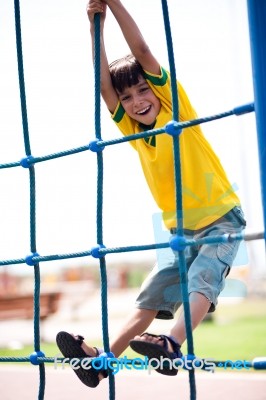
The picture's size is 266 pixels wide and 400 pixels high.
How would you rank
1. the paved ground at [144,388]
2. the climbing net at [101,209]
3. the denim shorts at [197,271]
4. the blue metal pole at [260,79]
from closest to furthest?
the blue metal pole at [260,79] < the climbing net at [101,209] < the denim shorts at [197,271] < the paved ground at [144,388]

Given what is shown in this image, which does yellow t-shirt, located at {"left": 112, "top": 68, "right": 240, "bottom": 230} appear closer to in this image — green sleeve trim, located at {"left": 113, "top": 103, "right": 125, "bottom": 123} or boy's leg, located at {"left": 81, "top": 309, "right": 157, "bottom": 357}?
green sleeve trim, located at {"left": 113, "top": 103, "right": 125, "bottom": 123}

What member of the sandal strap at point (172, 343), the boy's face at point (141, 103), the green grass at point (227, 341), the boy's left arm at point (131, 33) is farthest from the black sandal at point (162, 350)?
the green grass at point (227, 341)

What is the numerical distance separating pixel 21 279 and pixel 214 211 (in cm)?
1669

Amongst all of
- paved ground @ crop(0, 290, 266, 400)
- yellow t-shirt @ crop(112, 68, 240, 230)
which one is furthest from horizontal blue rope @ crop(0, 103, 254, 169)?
paved ground @ crop(0, 290, 266, 400)

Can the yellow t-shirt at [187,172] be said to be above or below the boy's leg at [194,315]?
above

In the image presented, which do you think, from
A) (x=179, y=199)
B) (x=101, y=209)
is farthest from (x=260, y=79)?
(x=101, y=209)

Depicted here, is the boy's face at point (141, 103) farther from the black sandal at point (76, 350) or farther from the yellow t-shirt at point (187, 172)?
the black sandal at point (76, 350)

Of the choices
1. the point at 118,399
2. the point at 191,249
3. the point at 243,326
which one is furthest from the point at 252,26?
the point at 243,326

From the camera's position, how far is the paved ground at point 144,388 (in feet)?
8.17

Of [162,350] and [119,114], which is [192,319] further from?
[119,114]

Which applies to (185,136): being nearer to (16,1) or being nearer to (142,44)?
(142,44)

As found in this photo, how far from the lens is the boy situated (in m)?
1.46

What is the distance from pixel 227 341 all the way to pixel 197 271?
4.10 metres

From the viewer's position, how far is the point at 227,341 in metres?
5.30
